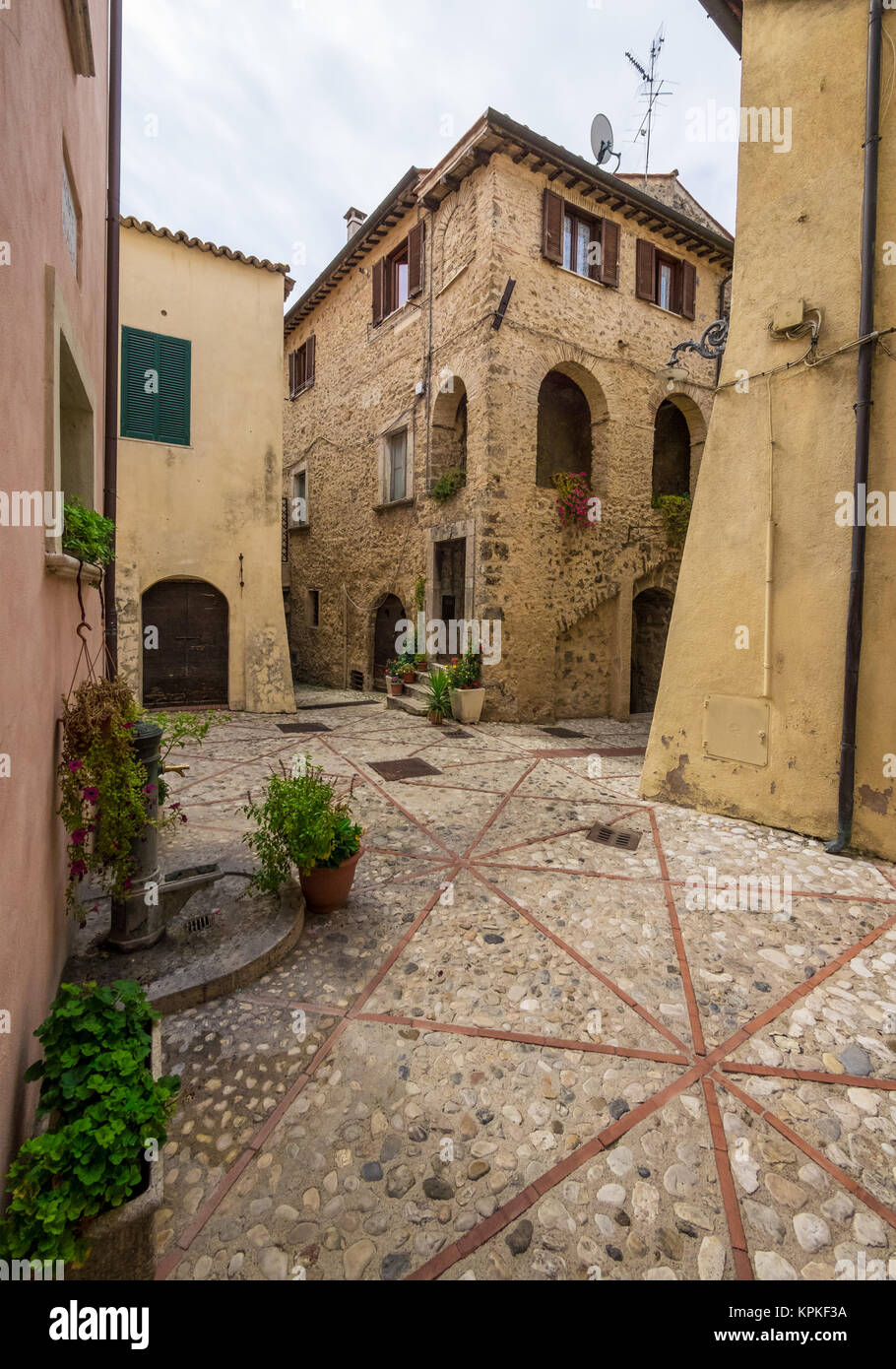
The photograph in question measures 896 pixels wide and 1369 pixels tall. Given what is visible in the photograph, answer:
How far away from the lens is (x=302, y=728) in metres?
9.30

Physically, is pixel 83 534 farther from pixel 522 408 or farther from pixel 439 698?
pixel 522 408

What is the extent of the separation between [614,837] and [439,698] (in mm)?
5414

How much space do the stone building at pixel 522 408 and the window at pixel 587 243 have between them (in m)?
0.04

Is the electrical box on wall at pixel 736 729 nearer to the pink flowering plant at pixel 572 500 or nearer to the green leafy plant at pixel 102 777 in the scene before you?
the green leafy plant at pixel 102 777

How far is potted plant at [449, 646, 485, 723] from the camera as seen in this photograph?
10047 millimetres

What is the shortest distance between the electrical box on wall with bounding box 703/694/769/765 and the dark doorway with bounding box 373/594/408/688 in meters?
8.43

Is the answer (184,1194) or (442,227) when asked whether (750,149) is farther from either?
(184,1194)

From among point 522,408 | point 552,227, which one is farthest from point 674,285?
point 522,408

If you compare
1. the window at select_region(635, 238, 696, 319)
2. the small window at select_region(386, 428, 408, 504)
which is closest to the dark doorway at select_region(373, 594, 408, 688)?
the small window at select_region(386, 428, 408, 504)

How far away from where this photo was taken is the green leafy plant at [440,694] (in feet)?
33.0

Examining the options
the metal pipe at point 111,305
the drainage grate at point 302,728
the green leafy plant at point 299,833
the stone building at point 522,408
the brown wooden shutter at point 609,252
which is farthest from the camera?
the brown wooden shutter at point 609,252

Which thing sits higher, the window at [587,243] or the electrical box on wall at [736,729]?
the window at [587,243]

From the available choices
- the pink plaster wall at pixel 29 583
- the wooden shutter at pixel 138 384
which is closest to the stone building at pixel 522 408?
the wooden shutter at pixel 138 384

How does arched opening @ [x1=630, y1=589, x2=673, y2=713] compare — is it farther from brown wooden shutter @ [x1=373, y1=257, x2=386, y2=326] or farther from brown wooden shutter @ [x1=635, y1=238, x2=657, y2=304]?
brown wooden shutter @ [x1=373, y1=257, x2=386, y2=326]
